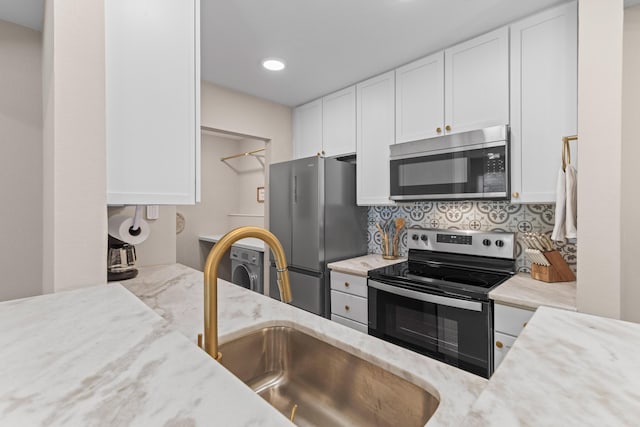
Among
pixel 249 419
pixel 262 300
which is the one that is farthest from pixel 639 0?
pixel 249 419

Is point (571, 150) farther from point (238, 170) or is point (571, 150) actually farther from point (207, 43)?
point (238, 170)

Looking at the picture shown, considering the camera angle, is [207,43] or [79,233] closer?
[79,233]

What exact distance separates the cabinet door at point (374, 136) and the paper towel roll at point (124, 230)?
174 centimetres

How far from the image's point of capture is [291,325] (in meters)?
1.06

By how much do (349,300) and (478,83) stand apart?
178 centimetres

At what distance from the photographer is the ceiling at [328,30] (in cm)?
171

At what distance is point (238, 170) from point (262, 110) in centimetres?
219

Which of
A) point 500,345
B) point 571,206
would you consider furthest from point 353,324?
point 571,206

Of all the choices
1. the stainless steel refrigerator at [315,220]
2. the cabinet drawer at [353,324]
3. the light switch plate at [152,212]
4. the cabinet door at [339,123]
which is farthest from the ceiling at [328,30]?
the cabinet drawer at [353,324]

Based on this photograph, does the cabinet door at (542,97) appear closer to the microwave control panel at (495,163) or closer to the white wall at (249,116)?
the microwave control panel at (495,163)

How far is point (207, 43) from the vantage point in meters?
2.09

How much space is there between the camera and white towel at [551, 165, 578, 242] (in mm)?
1580

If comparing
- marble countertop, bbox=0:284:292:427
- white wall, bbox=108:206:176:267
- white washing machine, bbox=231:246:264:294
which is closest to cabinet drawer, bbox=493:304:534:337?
marble countertop, bbox=0:284:292:427

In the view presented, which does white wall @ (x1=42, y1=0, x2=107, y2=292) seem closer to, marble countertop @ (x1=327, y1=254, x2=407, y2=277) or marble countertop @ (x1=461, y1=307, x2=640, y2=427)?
marble countertop @ (x1=461, y1=307, x2=640, y2=427)
